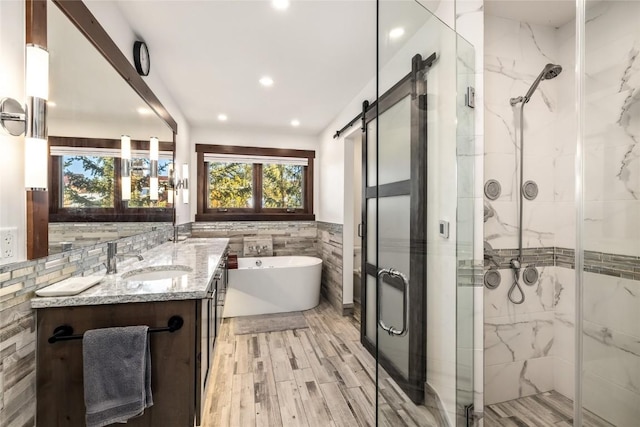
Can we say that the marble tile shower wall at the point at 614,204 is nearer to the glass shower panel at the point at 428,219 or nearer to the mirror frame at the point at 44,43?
the glass shower panel at the point at 428,219

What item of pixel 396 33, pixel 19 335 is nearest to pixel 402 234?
pixel 396 33

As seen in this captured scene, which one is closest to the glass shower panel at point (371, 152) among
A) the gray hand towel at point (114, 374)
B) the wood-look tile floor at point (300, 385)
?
the wood-look tile floor at point (300, 385)

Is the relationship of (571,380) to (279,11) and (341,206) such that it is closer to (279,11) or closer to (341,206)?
(341,206)

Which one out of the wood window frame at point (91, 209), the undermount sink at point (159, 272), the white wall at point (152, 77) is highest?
the white wall at point (152, 77)

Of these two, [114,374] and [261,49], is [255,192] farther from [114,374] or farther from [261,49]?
[114,374]

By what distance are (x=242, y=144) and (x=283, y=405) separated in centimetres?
371

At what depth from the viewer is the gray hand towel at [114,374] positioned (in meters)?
1.17

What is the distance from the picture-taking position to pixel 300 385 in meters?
2.17

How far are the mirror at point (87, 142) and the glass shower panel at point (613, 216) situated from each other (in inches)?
95.4

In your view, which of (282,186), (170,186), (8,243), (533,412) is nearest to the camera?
(8,243)

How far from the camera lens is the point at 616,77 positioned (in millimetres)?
1397

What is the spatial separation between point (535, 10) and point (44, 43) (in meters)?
2.60

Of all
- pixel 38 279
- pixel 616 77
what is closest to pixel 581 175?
pixel 616 77

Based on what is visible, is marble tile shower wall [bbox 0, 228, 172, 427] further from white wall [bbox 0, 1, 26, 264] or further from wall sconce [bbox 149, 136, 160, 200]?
wall sconce [bbox 149, 136, 160, 200]
